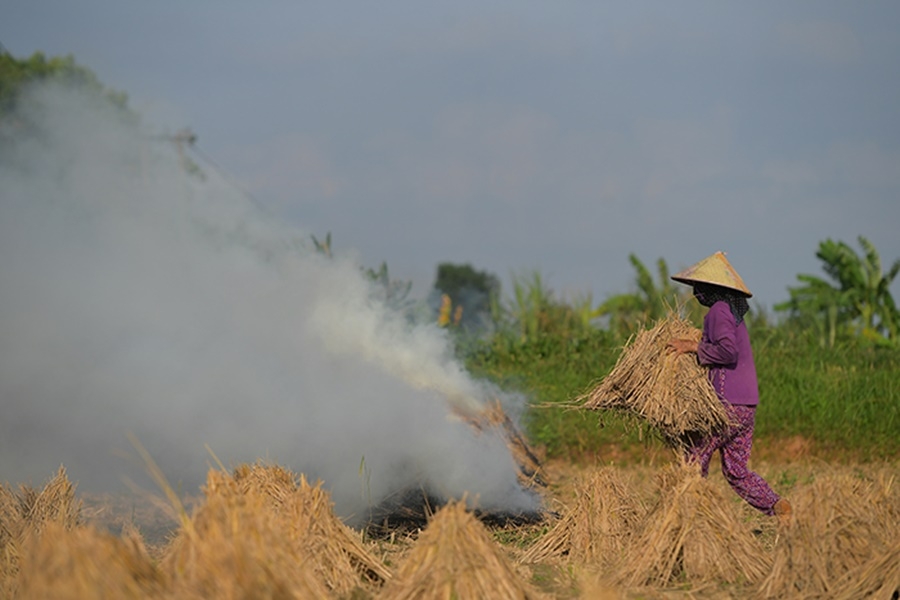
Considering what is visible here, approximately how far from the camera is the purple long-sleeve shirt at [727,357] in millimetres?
7408

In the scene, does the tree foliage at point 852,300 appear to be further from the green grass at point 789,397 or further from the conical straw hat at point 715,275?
the conical straw hat at point 715,275

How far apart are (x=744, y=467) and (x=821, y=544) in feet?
5.55

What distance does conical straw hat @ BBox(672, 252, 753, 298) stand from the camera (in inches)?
299

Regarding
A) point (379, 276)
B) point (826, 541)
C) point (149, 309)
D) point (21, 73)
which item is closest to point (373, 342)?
point (149, 309)

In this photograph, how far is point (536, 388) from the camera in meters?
15.9

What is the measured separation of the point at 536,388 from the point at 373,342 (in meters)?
5.74

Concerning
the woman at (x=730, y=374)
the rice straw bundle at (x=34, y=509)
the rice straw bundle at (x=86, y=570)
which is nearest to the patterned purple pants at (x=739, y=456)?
the woman at (x=730, y=374)

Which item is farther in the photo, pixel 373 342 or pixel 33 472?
pixel 33 472

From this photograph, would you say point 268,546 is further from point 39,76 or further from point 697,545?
point 39,76

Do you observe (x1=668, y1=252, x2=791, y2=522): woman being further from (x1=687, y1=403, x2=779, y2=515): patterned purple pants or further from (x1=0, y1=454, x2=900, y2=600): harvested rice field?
(x1=0, y1=454, x2=900, y2=600): harvested rice field

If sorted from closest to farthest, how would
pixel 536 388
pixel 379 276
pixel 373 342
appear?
pixel 373 342
pixel 536 388
pixel 379 276

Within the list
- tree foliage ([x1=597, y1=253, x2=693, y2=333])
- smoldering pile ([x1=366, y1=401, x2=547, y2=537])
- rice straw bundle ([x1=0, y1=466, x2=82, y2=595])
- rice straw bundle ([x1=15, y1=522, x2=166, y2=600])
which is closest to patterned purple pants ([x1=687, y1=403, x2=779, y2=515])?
smoldering pile ([x1=366, y1=401, x2=547, y2=537])

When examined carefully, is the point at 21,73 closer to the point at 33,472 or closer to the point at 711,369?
the point at 33,472

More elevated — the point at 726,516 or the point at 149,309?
the point at 149,309
